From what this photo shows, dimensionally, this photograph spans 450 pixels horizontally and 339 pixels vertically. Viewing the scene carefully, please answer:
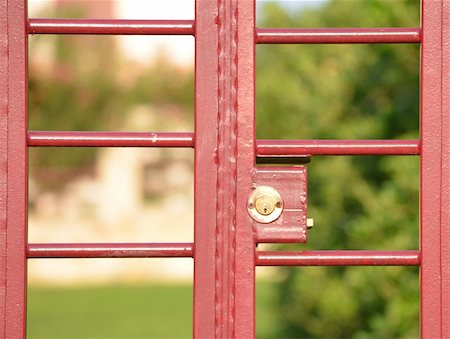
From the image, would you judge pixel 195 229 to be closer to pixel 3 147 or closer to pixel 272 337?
pixel 3 147

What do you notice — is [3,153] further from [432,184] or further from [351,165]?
[351,165]

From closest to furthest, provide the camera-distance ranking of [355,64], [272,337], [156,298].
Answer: [355,64] < [272,337] < [156,298]

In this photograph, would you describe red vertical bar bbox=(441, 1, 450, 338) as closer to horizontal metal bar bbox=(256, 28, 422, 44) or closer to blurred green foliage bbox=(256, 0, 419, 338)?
horizontal metal bar bbox=(256, 28, 422, 44)

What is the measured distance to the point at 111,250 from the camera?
2010 mm

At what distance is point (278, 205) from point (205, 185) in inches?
6.0

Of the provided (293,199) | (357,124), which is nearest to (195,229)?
(293,199)

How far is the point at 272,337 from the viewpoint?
34.1ft

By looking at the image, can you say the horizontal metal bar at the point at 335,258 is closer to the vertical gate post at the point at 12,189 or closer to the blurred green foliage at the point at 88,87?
the vertical gate post at the point at 12,189

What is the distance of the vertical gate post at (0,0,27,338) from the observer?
2020 mm

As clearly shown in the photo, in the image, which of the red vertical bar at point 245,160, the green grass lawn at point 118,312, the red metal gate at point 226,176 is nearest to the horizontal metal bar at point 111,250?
the red metal gate at point 226,176

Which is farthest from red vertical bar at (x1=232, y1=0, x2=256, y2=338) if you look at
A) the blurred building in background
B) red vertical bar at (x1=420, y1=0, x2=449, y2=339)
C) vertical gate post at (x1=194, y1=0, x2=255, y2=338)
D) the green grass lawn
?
the blurred building in background

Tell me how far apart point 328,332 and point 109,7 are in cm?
1860

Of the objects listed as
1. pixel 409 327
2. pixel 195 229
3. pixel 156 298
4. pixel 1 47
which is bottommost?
pixel 156 298

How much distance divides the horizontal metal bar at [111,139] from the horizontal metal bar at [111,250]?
0.20 metres
